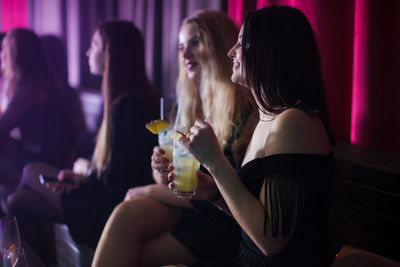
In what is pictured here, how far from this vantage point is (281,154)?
1.09 meters

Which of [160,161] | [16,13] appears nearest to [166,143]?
[160,161]

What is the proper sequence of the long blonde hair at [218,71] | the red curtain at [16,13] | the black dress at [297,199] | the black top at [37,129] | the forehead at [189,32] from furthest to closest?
the red curtain at [16,13] < the black top at [37,129] < the forehead at [189,32] < the long blonde hair at [218,71] < the black dress at [297,199]

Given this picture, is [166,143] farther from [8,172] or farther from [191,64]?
[8,172]

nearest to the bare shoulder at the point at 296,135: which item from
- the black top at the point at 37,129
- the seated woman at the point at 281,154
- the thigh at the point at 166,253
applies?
the seated woman at the point at 281,154

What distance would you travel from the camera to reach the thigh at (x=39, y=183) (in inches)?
96.8

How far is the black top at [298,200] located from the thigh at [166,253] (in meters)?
0.49

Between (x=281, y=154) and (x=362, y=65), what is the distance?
0.86 m

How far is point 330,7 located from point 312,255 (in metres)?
1.16

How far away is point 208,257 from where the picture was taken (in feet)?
5.32

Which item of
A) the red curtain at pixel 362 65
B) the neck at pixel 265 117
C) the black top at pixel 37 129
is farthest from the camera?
the black top at pixel 37 129

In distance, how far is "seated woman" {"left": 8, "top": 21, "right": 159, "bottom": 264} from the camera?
2.09 meters

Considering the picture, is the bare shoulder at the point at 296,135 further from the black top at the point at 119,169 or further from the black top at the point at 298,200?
the black top at the point at 119,169

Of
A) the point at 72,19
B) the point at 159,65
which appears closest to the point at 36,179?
the point at 159,65

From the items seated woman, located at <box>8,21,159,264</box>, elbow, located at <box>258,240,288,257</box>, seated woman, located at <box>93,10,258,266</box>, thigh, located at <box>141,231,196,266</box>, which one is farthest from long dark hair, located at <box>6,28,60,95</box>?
elbow, located at <box>258,240,288,257</box>
